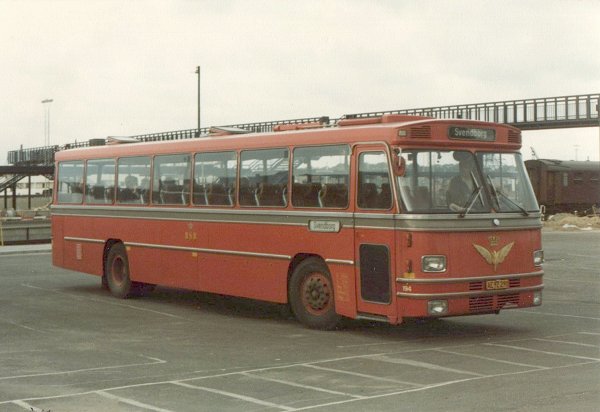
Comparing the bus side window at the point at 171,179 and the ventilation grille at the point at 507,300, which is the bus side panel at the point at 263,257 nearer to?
the bus side window at the point at 171,179

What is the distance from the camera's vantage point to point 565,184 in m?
64.6

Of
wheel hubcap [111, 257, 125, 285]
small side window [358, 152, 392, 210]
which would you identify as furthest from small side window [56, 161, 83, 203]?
small side window [358, 152, 392, 210]

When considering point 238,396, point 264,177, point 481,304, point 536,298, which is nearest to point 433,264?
point 481,304

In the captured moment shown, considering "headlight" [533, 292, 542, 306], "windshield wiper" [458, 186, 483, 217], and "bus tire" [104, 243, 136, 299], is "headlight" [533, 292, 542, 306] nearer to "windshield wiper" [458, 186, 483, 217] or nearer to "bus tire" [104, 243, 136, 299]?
"windshield wiper" [458, 186, 483, 217]

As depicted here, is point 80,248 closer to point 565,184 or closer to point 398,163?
point 398,163

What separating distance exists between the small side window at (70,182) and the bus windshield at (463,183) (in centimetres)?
962

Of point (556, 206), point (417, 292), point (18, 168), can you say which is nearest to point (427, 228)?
point (417, 292)

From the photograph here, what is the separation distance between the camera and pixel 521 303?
14312mm

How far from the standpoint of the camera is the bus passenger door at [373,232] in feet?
45.2

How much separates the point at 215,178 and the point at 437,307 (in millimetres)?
5200

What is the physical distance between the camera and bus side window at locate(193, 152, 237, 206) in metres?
17.0

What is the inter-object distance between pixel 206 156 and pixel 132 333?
150 inches

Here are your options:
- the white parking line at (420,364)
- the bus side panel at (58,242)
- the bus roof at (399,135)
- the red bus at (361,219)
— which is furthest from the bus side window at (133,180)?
the white parking line at (420,364)

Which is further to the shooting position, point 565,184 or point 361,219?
point 565,184
